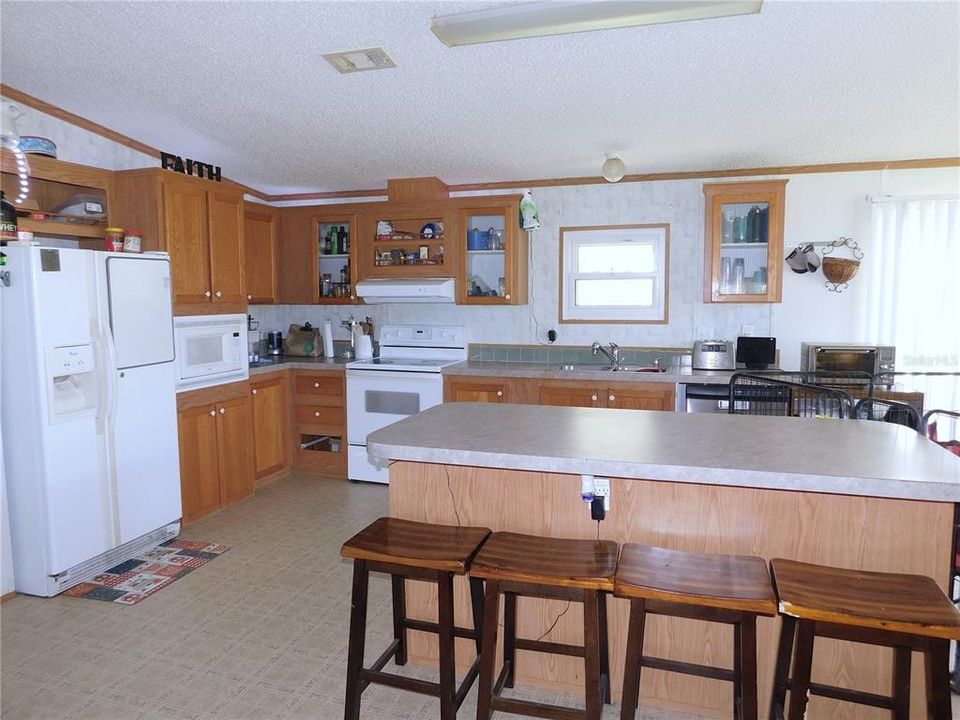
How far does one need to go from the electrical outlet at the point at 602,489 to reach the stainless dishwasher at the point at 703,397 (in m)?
2.25

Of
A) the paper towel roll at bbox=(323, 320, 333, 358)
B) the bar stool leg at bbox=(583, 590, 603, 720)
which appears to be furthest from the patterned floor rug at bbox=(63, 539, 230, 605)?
the bar stool leg at bbox=(583, 590, 603, 720)

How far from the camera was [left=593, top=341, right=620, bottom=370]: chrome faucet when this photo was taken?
4.68 m

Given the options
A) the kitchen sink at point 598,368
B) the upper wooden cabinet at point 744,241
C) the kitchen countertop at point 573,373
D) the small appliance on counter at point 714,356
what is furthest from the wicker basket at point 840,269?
the kitchen sink at point 598,368

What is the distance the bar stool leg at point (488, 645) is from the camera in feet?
5.81

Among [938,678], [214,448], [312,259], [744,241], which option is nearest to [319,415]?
[214,448]

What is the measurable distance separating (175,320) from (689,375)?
3262 millimetres

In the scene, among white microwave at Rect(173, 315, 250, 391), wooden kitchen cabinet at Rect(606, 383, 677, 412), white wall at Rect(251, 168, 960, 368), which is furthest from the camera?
white wall at Rect(251, 168, 960, 368)

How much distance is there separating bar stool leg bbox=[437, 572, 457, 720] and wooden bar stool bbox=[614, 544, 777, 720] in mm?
507

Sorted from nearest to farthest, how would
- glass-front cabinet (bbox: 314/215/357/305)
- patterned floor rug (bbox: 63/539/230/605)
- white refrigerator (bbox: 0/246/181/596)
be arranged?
white refrigerator (bbox: 0/246/181/596), patterned floor rug (bbox: 63/539/230/605), glass-front cabinet (bbox: 314/215/357/305)

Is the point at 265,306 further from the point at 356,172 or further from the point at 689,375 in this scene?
the point at 689,375

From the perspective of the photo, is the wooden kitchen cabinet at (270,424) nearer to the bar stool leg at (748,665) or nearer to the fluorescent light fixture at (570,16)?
the fluorescent light fixture at (570,16)

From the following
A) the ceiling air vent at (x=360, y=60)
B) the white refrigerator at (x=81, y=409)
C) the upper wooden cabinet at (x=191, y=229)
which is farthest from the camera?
the upper wooden cabinet at (x=191, y=229)

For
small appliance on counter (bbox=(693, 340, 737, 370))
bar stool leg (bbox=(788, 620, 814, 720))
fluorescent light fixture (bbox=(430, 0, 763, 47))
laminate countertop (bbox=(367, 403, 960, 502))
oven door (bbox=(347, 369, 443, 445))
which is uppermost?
fluorescent light fixture (bbox=(430, 0, 763, 47))

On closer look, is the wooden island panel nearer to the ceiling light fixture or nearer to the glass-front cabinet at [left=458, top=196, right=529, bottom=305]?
the ceiling light fixture
